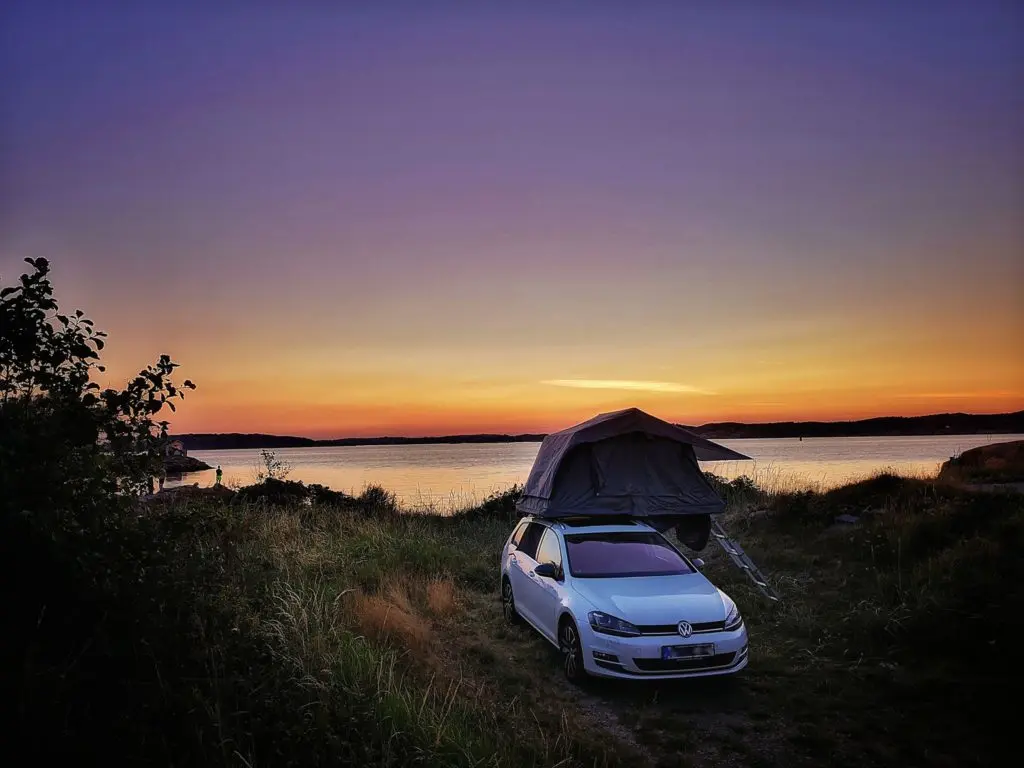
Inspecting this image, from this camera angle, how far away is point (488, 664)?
8.86 meters

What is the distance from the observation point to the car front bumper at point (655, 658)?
7504 millimetres

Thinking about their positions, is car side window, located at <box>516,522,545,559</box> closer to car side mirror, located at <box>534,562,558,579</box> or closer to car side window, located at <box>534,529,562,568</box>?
car side window, located at <box>534,529,562,568</box>

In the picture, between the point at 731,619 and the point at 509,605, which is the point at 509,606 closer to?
the point at 509,605

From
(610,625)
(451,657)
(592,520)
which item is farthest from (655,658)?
(592,520)

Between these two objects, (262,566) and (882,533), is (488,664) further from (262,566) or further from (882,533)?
(882,533)

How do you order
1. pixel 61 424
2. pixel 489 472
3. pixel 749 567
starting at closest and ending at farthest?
pixel 61 424
pixel 749 567
pixel 489 472

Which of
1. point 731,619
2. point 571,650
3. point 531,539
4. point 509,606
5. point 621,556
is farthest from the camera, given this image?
point 509,606

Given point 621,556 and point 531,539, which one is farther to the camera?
point 531,539

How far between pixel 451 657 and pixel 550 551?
185 cm

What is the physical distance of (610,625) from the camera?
7.74m

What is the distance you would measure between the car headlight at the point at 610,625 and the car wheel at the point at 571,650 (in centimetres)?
31

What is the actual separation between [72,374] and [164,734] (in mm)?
2268

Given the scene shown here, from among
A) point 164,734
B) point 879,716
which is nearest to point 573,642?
point 879,716

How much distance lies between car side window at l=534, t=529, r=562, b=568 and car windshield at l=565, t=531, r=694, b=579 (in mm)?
162
